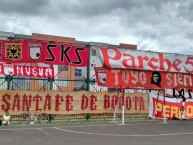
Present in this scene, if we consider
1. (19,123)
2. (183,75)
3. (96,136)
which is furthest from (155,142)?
(183,75)

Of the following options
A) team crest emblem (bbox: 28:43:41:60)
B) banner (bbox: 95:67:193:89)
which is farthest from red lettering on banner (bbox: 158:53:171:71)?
team crest emblem (bbox: 28:43:41:60)

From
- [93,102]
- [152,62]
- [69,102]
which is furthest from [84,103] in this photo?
[152,62]

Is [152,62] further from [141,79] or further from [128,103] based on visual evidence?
[128,103]

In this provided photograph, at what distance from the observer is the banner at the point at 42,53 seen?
2419cm

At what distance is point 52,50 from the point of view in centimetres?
2539

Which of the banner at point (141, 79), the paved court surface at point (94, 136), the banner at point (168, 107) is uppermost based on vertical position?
the banner at point (141, 79)

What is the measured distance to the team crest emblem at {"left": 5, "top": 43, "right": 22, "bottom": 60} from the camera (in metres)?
24.1

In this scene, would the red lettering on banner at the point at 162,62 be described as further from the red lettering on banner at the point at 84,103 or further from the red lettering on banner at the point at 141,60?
the red lettering on banner at the point at 84,103

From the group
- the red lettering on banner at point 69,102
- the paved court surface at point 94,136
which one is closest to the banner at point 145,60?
the red lettering on banner at point 69,102

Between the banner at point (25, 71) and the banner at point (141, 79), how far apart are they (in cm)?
370

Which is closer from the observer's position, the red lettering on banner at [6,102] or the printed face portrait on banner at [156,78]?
the red lettering on banner at [6,102]

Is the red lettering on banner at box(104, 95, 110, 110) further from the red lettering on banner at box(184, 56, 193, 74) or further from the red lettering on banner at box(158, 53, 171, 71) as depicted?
the red lettering on banner at box(184, 56, 193, 74)

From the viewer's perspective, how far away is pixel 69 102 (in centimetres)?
2619

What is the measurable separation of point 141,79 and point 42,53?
7.51 metres
